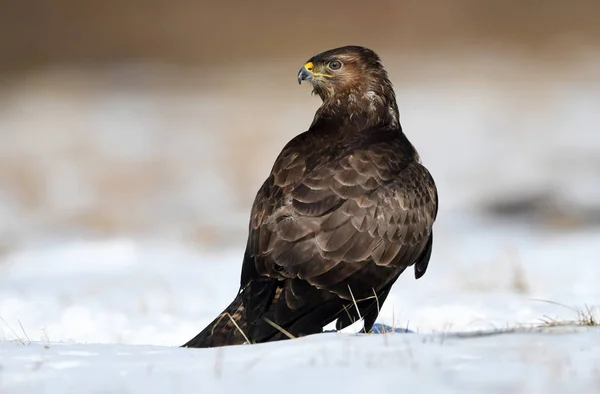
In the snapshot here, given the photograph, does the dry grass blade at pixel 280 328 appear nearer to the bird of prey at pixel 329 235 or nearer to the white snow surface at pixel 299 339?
the bird of prey at pixel 329 235

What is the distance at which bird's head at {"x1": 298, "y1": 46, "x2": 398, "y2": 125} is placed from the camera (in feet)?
27.5

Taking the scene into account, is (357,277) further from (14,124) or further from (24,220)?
(14,124)

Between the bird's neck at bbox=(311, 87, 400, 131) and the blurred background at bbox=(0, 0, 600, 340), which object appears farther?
the blurred background at bbox=(0, 0, 600, 340)

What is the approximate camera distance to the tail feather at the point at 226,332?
696 cm

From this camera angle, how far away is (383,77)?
28.0 feet

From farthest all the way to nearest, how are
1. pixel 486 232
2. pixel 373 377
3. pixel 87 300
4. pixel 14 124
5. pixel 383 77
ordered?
1. pixel 14 124
2. pixel 486 232
3. pixel 87 300
4. pixel 383 77
5. pixel 373 377

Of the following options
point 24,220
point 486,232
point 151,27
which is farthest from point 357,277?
point 151,27

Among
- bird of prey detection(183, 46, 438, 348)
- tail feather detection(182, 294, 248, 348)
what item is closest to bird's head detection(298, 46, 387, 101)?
bird of prey detection(183, 46, 438, 348)

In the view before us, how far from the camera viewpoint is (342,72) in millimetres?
8492

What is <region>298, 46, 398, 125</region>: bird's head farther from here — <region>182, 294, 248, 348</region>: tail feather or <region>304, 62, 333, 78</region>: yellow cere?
<region>182, 294, 248, 348</region>: tail feather

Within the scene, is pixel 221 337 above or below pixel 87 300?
below

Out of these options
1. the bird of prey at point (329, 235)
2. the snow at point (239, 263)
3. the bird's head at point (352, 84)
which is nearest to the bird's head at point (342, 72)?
the bird's head at point (352, 84)

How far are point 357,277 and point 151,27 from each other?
18612mm

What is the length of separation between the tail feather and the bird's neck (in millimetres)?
1823
